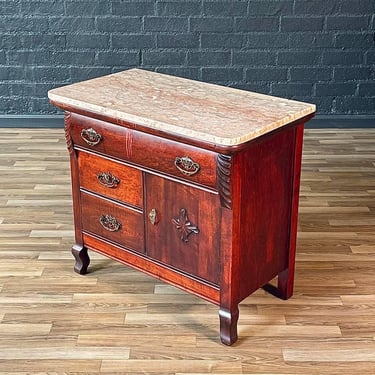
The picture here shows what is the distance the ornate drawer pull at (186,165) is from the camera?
221cm

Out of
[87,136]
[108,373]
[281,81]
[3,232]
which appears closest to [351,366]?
[108,373]

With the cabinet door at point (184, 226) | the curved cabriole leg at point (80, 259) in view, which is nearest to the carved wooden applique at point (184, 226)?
the cabinet door at point (184, 226)

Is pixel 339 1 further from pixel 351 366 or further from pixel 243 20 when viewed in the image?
pixel 351 366

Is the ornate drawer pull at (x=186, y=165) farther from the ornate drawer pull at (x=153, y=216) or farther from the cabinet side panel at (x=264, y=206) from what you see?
the ornate drawer pull at (x=153, y=216)

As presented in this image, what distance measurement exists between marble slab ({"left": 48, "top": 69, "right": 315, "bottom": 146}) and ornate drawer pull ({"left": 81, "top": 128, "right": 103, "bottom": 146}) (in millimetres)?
87

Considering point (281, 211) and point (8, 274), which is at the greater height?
point (281, 211)

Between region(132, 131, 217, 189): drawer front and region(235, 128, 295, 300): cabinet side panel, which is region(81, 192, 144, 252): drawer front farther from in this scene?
region(235, 128, 295, 300): cabinet side panel

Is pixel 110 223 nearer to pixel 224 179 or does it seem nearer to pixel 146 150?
pixel 146 150

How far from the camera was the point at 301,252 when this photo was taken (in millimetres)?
2979

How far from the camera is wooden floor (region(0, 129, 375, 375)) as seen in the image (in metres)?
2.31

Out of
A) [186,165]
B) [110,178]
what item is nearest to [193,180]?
[186,165]

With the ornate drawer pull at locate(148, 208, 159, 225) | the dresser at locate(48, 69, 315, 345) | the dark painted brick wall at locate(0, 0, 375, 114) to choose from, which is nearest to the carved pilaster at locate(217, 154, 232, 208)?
the dresser at locate(48, 69, 315, 345)

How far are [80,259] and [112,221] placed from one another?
290 millimetres

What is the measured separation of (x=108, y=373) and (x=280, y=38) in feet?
8.89
